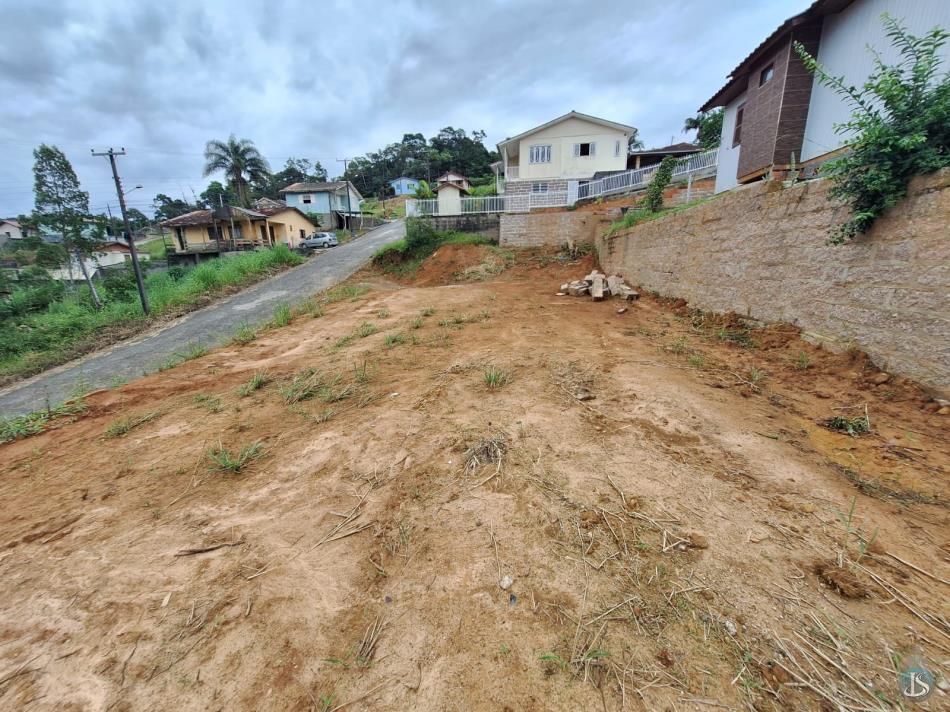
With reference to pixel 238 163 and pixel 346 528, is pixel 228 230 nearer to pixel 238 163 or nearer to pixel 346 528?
pixel 238 163

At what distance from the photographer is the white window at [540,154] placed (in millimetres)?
22828

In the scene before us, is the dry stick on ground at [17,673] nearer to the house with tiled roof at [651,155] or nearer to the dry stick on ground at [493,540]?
the dry stick on ground at [493,540]

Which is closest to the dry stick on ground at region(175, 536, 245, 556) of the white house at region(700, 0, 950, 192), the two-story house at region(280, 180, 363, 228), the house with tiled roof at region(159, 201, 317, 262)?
the white house at region(700, 0, 950, 192)

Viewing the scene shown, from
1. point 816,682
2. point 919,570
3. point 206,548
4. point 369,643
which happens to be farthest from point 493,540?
point 919,570

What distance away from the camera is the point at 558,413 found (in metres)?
3.26

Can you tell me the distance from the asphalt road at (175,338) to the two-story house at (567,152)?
485 inches

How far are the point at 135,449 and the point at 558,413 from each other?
406cm

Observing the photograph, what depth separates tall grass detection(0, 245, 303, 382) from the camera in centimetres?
1109

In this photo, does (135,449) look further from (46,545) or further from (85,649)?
(85,649)

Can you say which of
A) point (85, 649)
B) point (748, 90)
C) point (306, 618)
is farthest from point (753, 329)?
point (748, 90)

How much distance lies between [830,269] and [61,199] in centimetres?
2501

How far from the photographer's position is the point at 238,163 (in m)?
30.5

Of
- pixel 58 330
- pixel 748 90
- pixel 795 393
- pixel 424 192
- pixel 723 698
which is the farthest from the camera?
pixel 424 192

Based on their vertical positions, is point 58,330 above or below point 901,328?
below
